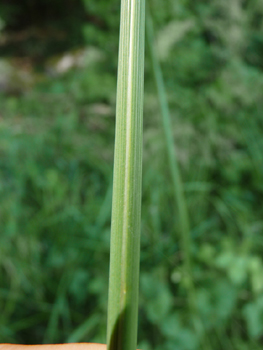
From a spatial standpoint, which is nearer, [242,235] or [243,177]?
[242,235]

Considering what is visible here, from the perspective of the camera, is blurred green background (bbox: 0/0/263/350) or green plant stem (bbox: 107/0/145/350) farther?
blurred green background (bbox: 0/0/263/350)

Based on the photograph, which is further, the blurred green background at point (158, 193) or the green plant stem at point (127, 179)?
the blurred green background at point (158, 193)

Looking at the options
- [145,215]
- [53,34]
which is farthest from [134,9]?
[53,34]

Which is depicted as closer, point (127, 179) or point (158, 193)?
point (127, 179)

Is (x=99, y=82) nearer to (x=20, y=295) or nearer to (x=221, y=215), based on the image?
(x=221, y=215)
